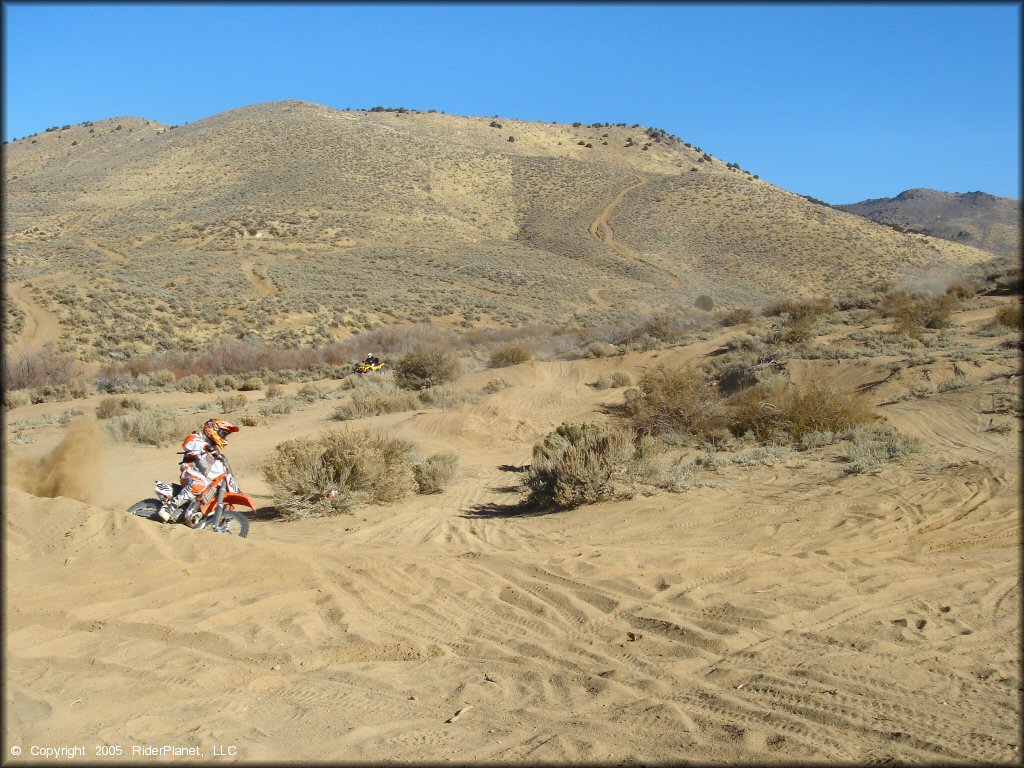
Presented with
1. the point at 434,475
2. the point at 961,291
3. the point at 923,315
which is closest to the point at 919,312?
the point at 923,315

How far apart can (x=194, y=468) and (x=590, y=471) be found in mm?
5007

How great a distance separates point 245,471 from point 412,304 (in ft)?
111

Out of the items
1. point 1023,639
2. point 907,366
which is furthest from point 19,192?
point 1023,639

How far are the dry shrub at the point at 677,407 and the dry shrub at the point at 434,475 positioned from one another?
3.74 metres

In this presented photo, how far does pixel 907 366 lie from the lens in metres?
15.9

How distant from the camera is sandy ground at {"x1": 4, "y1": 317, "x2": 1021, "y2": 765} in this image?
4.16 m

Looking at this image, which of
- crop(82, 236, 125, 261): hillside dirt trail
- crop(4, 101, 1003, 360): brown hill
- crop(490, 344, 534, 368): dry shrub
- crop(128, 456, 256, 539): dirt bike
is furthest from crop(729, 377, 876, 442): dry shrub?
crop(82, 236, 125, 261): hillside dirt trail

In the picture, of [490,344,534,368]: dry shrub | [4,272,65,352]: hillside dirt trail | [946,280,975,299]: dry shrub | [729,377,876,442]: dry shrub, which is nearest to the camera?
[729,377,876,442]: dry shrub

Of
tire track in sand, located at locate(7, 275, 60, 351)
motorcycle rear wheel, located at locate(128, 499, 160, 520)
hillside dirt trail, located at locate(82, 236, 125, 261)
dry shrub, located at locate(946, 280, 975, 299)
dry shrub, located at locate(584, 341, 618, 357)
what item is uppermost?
hillside dirt trail, located at locate(82, 236, 125, 261)

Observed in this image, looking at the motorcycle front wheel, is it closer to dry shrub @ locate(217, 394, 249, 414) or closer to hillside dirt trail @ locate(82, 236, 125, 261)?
dry shrub @ locate(217, 394, 249, 414)

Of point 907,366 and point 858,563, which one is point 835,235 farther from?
point 858,563

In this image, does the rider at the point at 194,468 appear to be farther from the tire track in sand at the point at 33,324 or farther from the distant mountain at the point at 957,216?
the distant mountain at the point at 957,216

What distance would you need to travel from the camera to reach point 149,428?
16.6 meters

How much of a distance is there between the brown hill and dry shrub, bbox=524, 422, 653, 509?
2773 centimetres
